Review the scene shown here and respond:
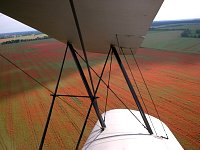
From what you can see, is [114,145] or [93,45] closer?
[114,145]

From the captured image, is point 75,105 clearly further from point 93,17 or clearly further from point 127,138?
point 93,17

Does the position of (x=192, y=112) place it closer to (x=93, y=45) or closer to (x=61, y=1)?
(x=93, y=45)

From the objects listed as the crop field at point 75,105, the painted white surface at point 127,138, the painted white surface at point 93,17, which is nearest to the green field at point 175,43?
the crop field at point 75,105

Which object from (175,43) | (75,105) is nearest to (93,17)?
(75,105)

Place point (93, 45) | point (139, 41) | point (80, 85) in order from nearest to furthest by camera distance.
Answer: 1. point (139, 41)
2. point (93, 45)
3. point (80, 85)

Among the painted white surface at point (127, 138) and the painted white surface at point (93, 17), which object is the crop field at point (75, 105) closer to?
the painted white surface at point (93, 17)

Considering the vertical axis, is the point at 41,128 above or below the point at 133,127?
above

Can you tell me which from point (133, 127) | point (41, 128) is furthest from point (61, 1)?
point (41, 128)

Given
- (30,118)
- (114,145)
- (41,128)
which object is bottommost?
(114,145)
